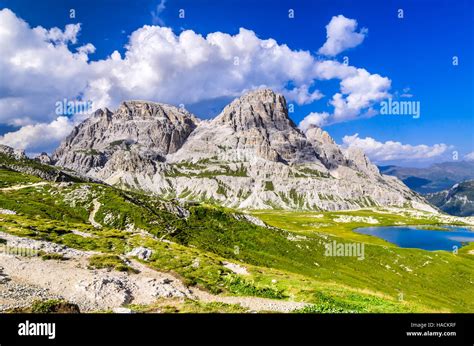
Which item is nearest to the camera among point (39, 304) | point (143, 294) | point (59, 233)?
point (39, 304)

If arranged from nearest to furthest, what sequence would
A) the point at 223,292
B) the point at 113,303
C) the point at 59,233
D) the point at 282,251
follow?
1. the point at 113,303
2. the point at 223,292
3. the point at 59,233
4. the point at 282,251

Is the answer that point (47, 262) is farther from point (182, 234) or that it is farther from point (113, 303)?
point (182, 234)

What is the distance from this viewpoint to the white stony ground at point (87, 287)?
25594mm

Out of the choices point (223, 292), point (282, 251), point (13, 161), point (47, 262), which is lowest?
point (282, 251)

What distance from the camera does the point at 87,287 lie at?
2788 cm

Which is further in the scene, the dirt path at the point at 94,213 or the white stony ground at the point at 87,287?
the dirt path at the point at 94,213

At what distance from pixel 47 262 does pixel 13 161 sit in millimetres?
196566

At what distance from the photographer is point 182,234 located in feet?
230
